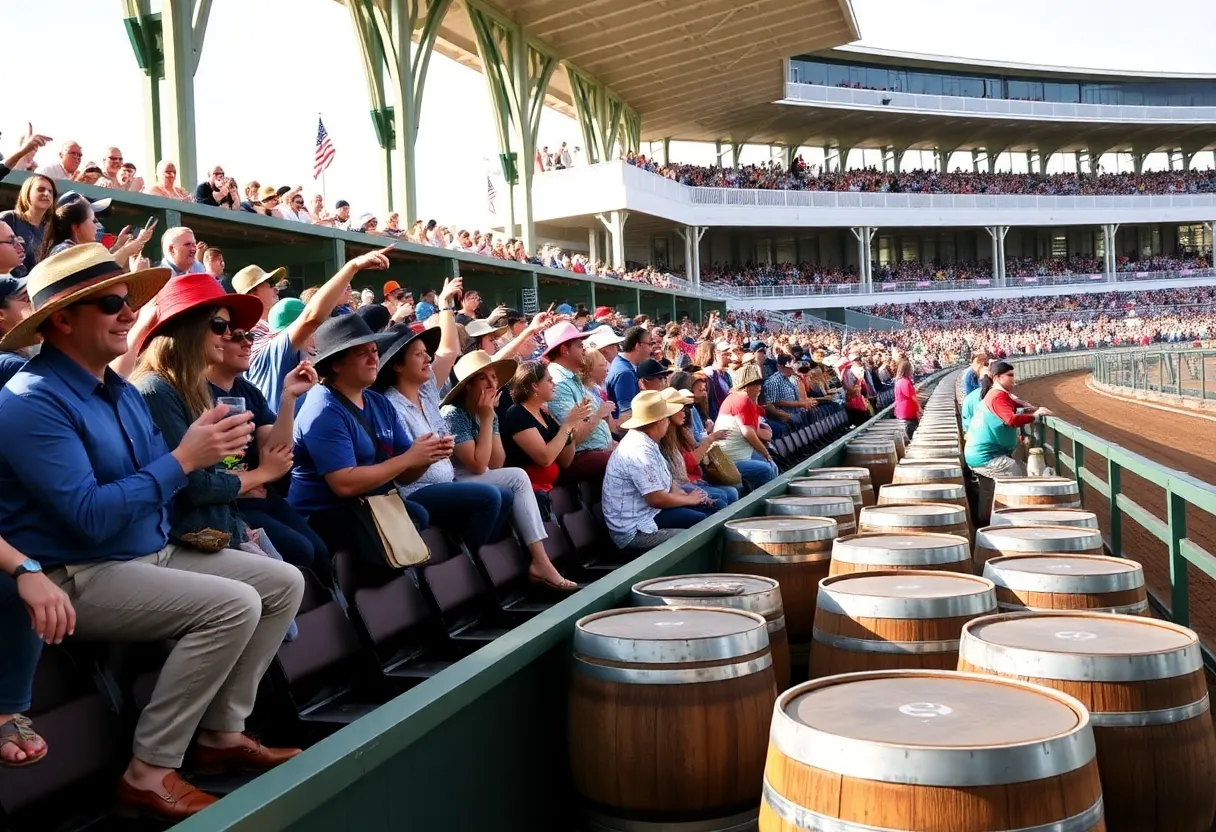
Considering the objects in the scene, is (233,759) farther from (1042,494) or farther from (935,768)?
(1042,494)

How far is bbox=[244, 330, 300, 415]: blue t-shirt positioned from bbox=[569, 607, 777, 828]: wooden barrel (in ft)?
8.89

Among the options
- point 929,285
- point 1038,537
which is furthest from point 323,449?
point 929,285

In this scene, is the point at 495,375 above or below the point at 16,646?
above

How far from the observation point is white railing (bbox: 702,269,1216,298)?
5369 centimetres

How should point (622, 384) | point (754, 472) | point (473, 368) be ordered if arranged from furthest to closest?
point (754, 472)
point (622, 384)
point (473, 368)

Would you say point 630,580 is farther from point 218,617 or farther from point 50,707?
point 50,707

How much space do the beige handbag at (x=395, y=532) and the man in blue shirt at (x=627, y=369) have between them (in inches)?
157

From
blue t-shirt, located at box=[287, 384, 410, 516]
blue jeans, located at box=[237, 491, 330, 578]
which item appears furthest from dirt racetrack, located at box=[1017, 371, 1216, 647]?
blue jeans, located at box=[237, 491, 330, 578]

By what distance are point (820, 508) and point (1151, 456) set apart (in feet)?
44.0

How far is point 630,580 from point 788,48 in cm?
4189

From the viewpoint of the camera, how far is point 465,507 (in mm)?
5242

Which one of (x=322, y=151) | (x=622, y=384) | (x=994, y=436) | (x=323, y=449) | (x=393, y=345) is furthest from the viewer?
(x=322, y=151)

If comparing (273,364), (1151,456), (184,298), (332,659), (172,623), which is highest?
(184,298)

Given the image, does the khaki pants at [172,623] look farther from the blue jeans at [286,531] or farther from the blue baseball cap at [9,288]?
the blue baseball cap at [9,288]
